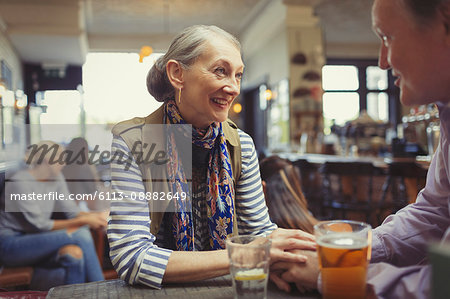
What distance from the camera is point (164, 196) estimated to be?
3.55 feet

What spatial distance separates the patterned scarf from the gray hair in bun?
0.06 meters

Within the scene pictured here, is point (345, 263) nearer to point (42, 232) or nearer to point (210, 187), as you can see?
point (210, 187)

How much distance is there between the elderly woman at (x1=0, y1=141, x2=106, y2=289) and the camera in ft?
6.81

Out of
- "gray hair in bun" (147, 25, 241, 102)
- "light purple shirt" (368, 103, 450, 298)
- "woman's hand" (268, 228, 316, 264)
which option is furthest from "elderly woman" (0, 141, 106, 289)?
"light purple shirt" (368, 103, 450, 298)

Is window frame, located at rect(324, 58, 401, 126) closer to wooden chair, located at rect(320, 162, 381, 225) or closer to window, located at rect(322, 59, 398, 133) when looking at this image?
A: window, located at rect(322, 59, 398, 133)

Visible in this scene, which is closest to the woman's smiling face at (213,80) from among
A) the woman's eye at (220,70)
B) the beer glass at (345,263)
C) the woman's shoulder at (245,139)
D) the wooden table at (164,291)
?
the woman's eye at (220,70)

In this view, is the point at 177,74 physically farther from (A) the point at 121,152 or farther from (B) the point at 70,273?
(B) the point at 70,273

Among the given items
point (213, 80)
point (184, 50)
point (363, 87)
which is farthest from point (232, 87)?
point (363, 87)

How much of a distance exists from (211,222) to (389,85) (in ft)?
35.1

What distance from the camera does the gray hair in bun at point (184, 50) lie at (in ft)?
3.68

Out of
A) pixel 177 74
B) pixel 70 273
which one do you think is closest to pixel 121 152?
pixel 177 74

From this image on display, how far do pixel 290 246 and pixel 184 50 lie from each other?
1.96 ft

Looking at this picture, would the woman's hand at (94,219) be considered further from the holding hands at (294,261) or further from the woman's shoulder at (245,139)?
the holding hands at (294,261)

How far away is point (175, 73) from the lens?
45.6 inches
